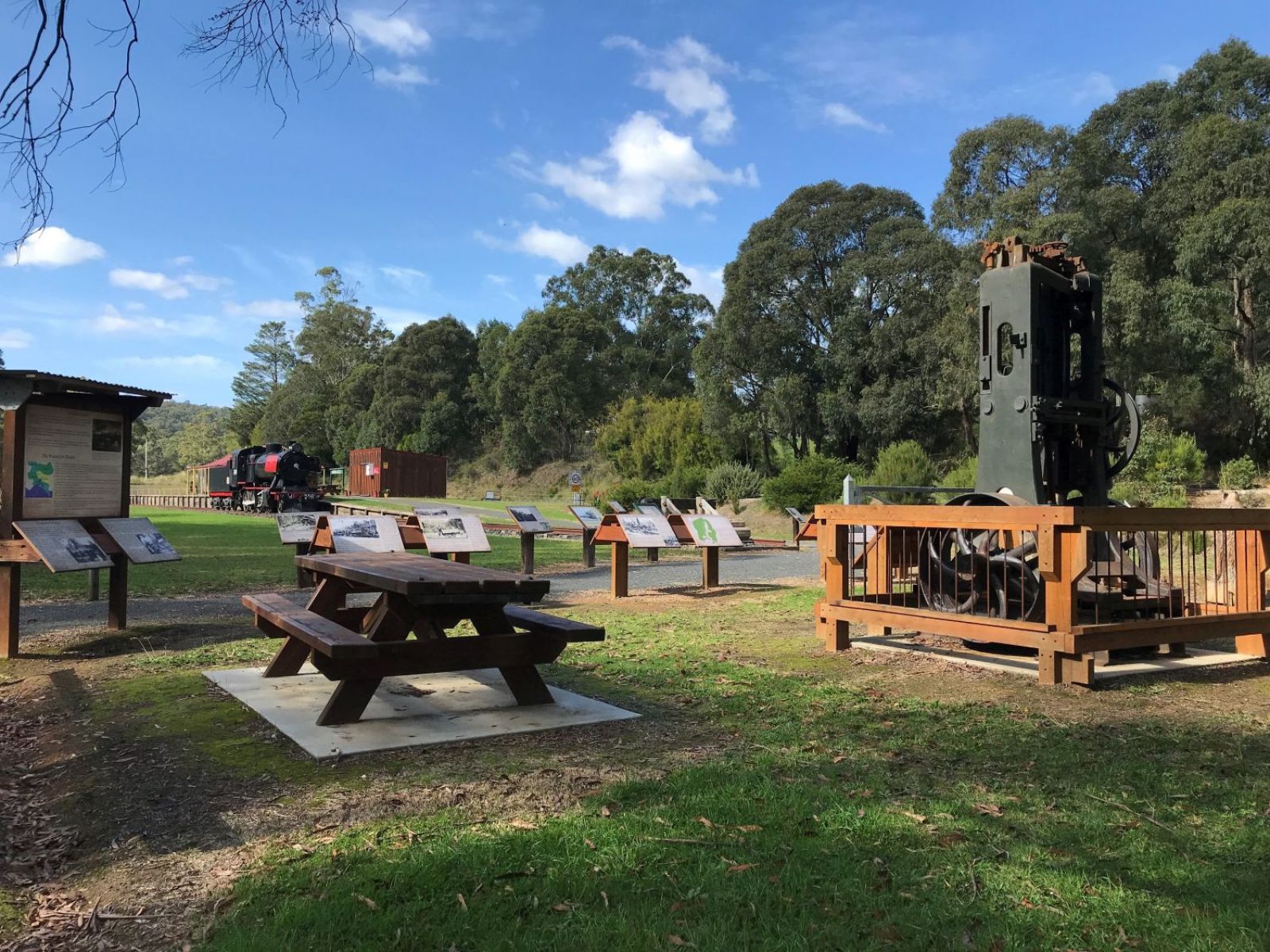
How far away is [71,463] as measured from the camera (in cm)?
759

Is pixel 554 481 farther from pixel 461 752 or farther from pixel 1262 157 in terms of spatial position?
pixel 461 752

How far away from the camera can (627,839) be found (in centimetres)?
308

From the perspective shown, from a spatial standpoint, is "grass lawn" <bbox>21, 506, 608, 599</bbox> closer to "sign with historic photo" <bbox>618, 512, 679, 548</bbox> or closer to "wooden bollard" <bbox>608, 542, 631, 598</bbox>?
"sign with historic photo" <bbox>618, 512, 679, 548</bbox>

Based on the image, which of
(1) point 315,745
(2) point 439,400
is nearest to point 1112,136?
(1) point 315,745

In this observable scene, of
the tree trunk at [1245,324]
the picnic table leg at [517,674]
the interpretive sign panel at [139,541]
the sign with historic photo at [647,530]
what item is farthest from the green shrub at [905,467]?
the picnic table leg at [517,674]

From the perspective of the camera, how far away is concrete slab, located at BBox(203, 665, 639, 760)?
441 cm

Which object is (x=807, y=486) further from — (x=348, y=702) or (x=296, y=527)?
(x=348, y=702)

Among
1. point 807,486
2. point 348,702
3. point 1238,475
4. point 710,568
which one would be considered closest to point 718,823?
point 348,702

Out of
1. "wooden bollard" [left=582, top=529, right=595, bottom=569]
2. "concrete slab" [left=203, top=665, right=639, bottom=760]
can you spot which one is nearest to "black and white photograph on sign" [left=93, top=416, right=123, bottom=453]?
"concrete slab" [left=203, top=665, right=639, bottom=760]

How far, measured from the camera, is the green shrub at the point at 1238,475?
930 inches

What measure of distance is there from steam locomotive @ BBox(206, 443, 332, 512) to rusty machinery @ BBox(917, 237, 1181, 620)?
3187cm

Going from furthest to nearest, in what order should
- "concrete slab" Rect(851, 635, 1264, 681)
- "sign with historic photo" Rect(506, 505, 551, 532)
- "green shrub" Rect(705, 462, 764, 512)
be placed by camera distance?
"green shrub" Rect(705, 462, 764, 512) < "sign with historic photo" Rect(506, 505, 551, 532) < "concrete slab" Rect(851, 635, 1264, 681)

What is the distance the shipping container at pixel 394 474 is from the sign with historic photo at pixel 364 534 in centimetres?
4291

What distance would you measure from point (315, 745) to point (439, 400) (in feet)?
205
